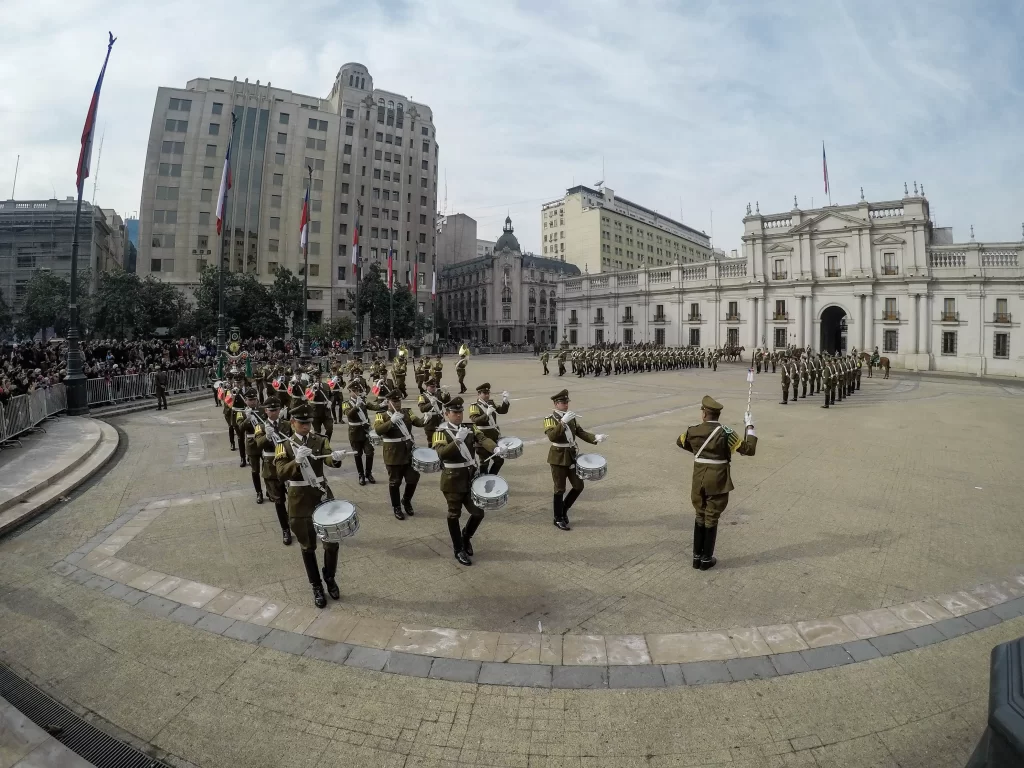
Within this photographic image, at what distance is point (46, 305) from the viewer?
42625mm

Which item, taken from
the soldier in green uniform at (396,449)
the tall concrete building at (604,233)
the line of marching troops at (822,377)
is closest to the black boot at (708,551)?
the soldier in green uniform at (396,449)

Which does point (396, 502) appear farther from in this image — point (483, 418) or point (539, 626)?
point (539, 626)

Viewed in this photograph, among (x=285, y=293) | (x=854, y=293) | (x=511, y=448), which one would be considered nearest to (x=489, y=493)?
(x=511, y=448)

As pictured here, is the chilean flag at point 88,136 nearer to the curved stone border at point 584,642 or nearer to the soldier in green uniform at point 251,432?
the soldier in green uniform at point 251,432

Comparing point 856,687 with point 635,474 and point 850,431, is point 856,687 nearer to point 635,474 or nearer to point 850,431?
point 635,474

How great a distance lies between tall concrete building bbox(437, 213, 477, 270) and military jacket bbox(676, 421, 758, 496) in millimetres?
96055

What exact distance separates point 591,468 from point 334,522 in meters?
3.56

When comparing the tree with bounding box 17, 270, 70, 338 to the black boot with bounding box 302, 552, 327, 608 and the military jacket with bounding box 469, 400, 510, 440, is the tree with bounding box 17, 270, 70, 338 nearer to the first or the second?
the military jacket with bounding box 469, 400, 510, 440

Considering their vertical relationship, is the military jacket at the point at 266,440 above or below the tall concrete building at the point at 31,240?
below

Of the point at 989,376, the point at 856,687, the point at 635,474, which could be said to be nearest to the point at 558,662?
the point at 856,687

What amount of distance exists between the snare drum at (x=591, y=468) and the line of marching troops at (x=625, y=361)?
26.8 m

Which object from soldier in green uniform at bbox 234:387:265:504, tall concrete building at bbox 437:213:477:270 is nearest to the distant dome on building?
tall concrete building at bbox 437:213:477:270

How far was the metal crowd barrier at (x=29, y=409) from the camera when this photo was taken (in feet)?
39.0

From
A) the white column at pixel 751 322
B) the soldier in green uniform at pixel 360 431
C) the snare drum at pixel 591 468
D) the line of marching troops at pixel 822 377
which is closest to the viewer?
the snare drum at pixel 591 468
